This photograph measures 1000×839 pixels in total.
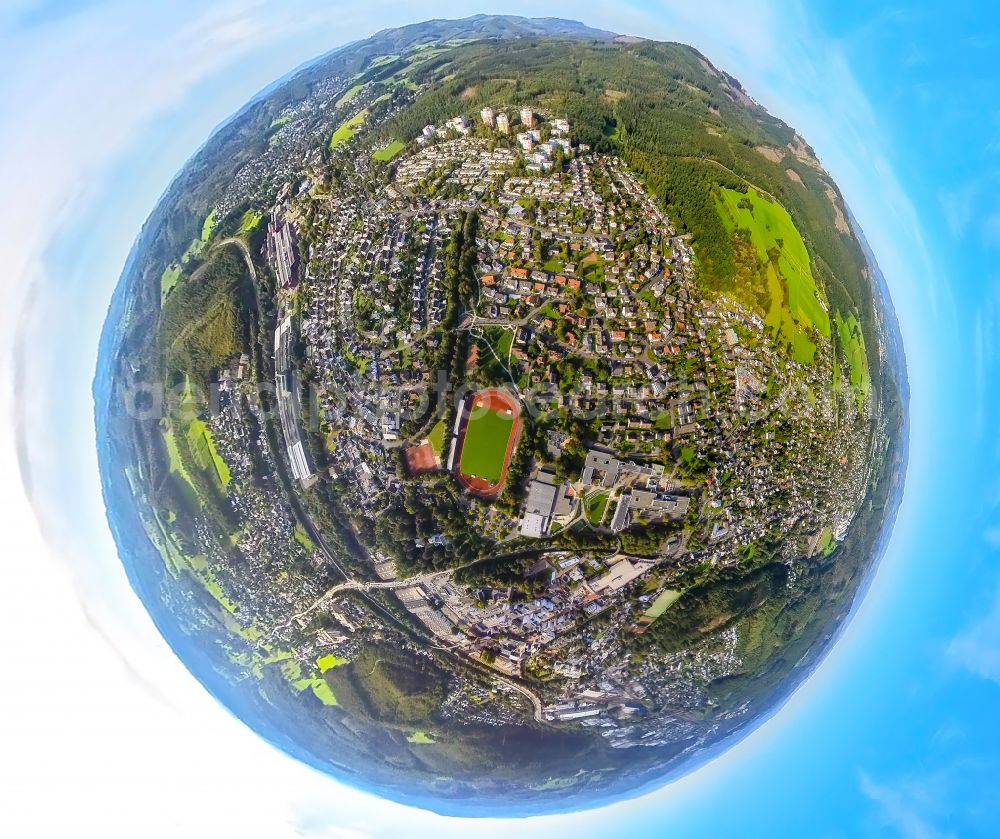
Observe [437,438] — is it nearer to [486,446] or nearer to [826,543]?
[486,446]

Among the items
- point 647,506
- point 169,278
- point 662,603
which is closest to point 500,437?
point 647,506

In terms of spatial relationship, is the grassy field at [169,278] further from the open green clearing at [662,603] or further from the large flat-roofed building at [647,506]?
the open green clearing at [662,603]

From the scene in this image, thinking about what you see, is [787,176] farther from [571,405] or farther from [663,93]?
[571,405]

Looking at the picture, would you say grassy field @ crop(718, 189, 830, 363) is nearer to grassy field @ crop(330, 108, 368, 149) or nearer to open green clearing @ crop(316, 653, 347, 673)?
grassy field @ crop(330, 108, 368, 149)

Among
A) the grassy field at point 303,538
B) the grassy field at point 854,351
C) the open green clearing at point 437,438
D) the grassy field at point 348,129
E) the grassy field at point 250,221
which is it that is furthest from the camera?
the grassy field at point 348,129

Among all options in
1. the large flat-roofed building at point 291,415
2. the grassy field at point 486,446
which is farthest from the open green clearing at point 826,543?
the large flat-roofed building at point 291,415

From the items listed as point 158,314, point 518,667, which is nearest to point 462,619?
point 518,667
